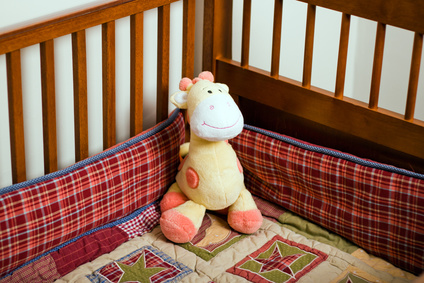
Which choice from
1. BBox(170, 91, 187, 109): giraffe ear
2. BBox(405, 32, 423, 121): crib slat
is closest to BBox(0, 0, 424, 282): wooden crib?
BBox(405, 32, 423, 121): crib slat

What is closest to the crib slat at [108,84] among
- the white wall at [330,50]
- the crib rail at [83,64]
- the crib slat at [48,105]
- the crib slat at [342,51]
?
the crib rail at [83,64]

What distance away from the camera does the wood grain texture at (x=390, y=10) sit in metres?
1.37

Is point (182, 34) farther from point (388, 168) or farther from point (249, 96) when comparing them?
point (388, 168)

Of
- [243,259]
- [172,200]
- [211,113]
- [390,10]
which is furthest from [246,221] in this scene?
[390,10]

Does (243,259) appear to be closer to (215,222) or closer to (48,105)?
(215,222)

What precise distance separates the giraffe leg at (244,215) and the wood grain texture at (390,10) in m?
0.58

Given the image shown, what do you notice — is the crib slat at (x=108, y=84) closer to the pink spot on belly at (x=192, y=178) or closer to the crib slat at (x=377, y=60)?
the pink spot on belly at (x=192, y=178)

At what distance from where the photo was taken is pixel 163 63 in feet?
5.54

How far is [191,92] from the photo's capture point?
1578mm

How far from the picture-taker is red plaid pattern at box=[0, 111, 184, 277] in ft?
4.55

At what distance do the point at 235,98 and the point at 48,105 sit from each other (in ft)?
2.04

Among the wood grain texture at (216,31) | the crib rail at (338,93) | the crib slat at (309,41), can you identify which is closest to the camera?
the crib rail at (338,93)

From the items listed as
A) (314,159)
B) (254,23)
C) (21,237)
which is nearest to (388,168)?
(314,159)

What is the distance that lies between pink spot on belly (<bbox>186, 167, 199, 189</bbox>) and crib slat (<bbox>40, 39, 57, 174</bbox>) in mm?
356
